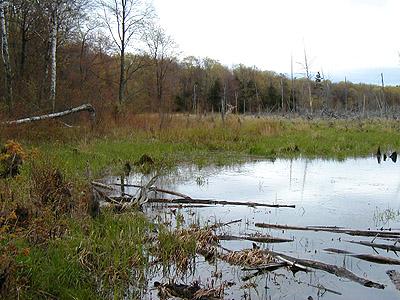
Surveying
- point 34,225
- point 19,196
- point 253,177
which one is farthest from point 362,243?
point 253,177

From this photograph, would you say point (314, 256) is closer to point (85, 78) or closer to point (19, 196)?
point (19, 196)

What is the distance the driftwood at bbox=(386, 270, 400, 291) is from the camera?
192 inches

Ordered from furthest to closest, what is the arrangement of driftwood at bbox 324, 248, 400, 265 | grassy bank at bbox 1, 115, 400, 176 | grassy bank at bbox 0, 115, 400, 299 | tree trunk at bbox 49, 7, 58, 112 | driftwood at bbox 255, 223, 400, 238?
tree trunk at bbox 49, 7, 58, 112 < grassy bank at bbox 1, 115, 400, 176 < driftwood at bbox 255, 223, 400, 238 < driftwood at bbox 324, 248, 400, 265 < grassy bank at bbox 0, 115, 400, 299

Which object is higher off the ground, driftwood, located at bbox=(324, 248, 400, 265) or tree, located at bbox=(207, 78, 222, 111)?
tree, located at bbox=(207, 78, 222, 111)

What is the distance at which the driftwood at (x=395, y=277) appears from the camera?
4.89 metres

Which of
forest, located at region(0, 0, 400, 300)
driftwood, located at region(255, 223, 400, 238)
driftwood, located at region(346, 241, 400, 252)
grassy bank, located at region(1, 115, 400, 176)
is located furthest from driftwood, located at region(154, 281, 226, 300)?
grassy bank, located at region(1, 115, 400, 176)

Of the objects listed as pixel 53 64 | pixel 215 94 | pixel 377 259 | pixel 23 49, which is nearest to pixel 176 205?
pixel 377 259

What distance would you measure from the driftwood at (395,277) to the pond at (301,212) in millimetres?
45

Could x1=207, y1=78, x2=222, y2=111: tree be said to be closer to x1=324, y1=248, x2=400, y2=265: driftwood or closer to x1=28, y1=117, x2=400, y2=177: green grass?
x1=28, y1=117, x2=400, y2=177: green grass

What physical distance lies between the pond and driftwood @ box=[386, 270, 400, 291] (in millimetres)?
45

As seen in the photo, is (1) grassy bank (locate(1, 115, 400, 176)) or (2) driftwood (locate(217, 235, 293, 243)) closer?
(2) driftwood (locate(217, 235, 293, 243))

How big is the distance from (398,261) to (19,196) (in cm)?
503

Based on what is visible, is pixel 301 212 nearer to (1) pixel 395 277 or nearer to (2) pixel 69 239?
(1) pixel 395 277

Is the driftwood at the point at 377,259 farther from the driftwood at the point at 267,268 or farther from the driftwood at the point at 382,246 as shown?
the driftwood at the point at 267,268
